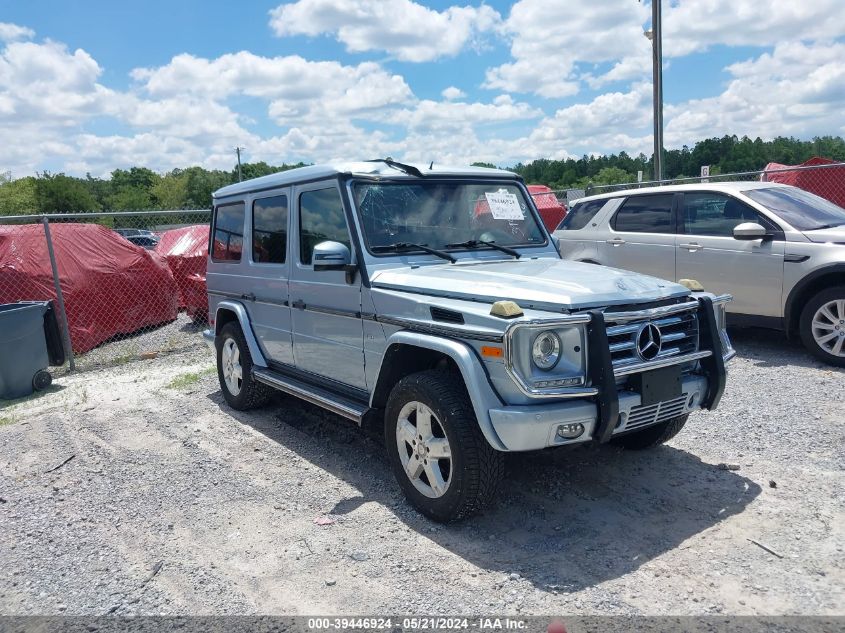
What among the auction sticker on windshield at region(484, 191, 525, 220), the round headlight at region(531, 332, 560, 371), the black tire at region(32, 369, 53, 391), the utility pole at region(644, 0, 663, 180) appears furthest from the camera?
the utility pole at region(644, 0, 663, 180)

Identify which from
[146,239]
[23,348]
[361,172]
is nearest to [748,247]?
[361,172]

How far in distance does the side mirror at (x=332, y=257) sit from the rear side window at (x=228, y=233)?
2054mm

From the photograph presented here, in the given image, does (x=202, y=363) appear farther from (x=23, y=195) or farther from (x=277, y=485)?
(x=23, y=195)

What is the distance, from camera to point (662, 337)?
3.82 meters

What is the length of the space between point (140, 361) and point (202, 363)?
101cm

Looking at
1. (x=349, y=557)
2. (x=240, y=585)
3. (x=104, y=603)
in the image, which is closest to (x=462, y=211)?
(x=349, y=557)

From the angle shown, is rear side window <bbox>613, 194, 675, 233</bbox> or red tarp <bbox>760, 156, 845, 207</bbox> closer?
rear side window <bbox>613, 194, 675, 233</bbox>

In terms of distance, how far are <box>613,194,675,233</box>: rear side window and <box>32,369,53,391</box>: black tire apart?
23.3 feet

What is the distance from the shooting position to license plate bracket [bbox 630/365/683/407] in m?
3.64

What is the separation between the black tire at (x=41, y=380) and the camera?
306 inches

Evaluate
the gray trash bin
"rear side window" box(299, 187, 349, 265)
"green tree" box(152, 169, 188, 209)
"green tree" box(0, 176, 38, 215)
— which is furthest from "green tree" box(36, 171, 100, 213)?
"rear side window" box(299, 187, 349, 265)

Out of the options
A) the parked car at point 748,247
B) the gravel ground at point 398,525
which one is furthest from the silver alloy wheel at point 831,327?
the gravel ground at point 398,525

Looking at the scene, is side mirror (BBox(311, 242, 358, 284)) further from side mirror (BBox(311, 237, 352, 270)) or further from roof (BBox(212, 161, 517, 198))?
roof (BBox(212, 161, 517, 198))

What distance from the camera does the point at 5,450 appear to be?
226 inches
